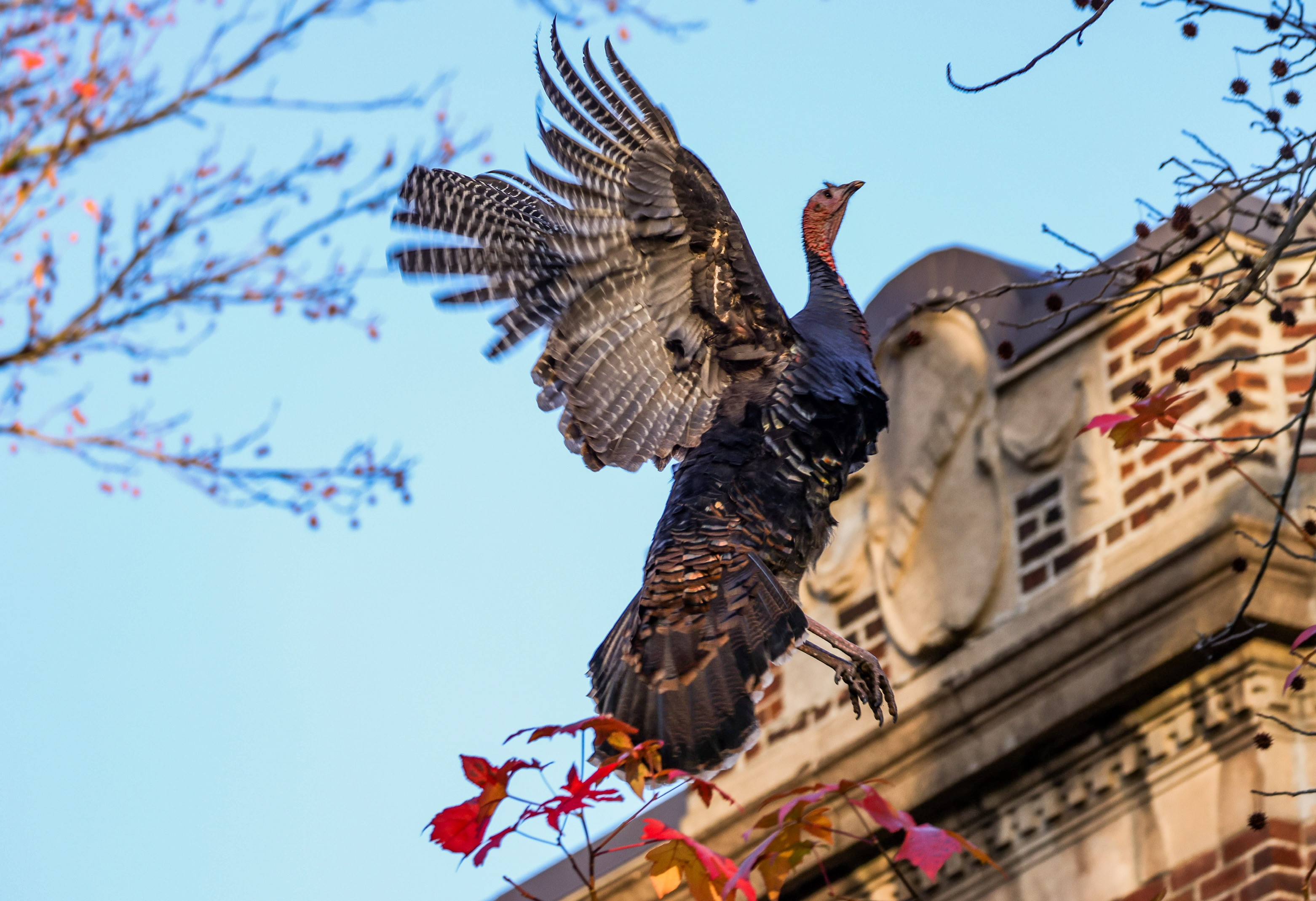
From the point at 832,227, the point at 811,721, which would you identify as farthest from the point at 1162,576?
the point at 832,227

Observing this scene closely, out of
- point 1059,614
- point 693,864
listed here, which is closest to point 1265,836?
point 1059,614

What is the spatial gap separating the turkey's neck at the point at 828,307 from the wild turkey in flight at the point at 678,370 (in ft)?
0.47

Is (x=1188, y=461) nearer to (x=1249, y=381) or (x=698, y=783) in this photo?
(x=1249, y=381)

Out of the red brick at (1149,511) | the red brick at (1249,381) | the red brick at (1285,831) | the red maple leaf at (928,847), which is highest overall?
the red brick at (1249,381)

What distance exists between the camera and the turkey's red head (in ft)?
20.2

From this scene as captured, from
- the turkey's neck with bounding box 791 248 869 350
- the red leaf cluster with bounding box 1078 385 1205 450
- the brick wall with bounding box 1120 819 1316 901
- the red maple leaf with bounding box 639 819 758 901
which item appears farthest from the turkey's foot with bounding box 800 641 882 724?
the brick wall with bounding box 1120 819 1316 901

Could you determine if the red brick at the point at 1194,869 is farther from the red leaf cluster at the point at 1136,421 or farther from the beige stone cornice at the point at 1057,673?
the red leaf cluster at the point at 1136,421

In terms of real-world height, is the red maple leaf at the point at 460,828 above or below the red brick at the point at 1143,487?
below

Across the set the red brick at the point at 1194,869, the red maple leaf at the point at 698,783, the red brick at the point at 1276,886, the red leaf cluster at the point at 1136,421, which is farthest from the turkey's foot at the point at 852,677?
the red brick at the point at 1194,869

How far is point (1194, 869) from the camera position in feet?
27.2

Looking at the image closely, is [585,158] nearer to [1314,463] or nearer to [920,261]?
[1314,463]

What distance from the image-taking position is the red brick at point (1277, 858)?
26.0ft

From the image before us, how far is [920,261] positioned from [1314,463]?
2627 mm

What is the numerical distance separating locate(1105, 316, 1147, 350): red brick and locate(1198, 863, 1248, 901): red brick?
2.60 m
